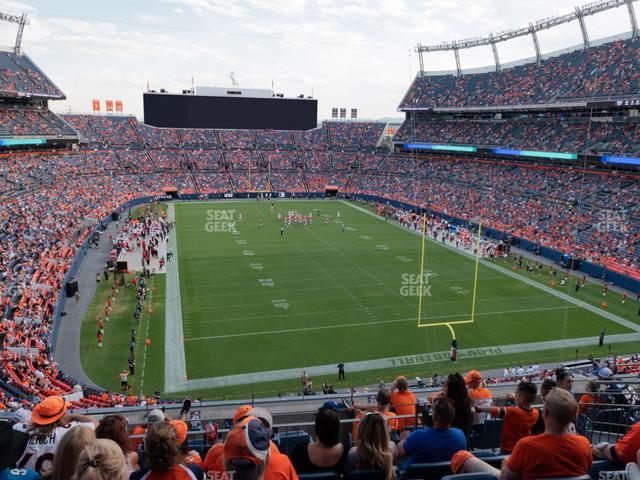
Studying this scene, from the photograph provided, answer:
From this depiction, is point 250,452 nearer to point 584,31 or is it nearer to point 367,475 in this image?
point 367,475

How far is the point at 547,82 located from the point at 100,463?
5097 centimetres

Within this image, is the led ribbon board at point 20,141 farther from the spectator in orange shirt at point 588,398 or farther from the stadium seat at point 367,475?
the stadium seat at point 367,475

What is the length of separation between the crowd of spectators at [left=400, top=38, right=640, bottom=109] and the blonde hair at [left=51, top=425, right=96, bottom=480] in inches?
1643


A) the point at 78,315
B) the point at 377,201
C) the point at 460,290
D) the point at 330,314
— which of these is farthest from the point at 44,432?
the point at 377,201

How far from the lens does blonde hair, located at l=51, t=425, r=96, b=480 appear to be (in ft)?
8.71

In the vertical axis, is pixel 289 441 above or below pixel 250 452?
below

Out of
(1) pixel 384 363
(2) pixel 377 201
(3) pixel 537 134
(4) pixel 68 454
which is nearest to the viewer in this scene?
(4) pixel 68 454

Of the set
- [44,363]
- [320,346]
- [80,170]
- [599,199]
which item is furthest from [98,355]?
[80,170]

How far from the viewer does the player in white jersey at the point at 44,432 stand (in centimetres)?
354

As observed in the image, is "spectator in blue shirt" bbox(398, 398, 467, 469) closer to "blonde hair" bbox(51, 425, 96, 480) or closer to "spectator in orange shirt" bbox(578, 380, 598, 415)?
"blonde hair" bbox(51, 425, 96, 480)

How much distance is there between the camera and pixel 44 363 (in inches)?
594

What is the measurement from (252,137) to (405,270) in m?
43.9

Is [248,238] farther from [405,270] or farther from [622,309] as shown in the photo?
[622,309]

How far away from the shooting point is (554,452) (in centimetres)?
327
